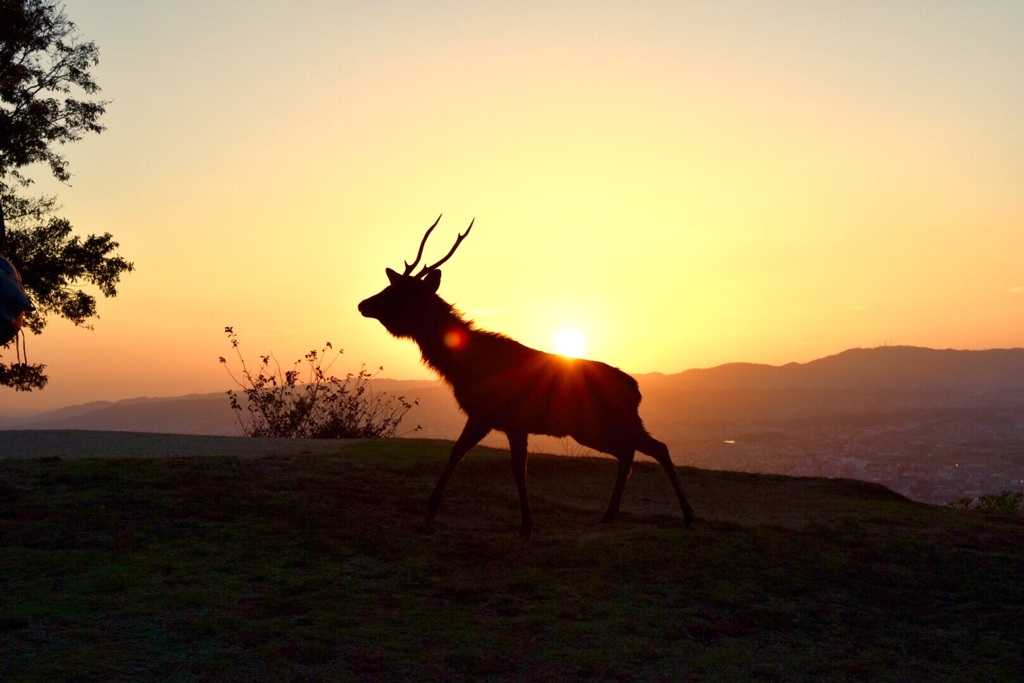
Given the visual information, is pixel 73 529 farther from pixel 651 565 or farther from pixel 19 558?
pixel 651 565

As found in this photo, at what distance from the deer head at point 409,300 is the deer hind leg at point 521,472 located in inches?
71.1

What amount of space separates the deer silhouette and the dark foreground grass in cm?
97

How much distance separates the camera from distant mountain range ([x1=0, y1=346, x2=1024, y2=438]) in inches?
3364

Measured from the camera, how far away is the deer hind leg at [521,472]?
8.81 meters

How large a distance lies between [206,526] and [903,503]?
10.5m

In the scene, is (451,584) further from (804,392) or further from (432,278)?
(804,392)

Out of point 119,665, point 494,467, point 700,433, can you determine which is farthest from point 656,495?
point 700,433

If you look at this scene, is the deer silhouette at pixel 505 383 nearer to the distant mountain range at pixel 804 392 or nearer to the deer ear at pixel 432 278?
the deer ear at pixel 432 278

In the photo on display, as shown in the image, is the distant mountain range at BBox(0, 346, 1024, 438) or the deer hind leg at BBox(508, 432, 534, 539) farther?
the distant mountain range at BBox(0, 346, 1024, 438)

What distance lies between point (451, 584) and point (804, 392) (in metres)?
101

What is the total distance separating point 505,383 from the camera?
9.52 metres

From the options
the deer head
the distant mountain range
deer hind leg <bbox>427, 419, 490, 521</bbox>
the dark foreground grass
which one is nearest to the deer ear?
the deer head

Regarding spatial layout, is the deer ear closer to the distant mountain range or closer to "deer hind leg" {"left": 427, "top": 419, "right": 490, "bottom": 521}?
"deer hind leg" {"left": 427, "top": 419, "right": 490, "bottom": 521}

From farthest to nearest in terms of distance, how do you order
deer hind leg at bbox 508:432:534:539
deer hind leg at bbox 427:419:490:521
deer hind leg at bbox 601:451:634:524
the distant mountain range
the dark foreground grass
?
1. the distant mountain range
2. deer hind leg at bbox 601:451:634:524
3. deer hind leg at bbox 427:419:490:521
4. deer hind leg at bbox 508:432:534:539
5. the dark foreground grass
